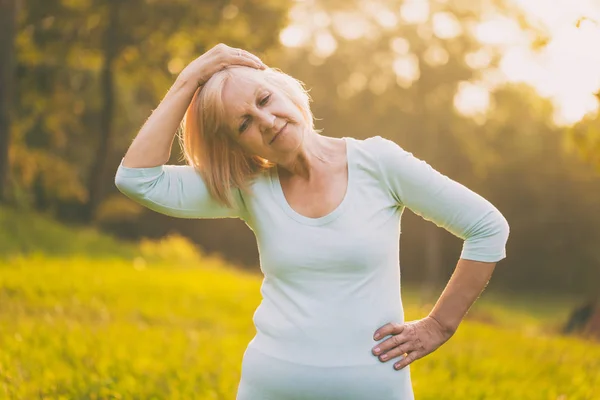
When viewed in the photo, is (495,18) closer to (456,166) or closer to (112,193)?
(456,166)

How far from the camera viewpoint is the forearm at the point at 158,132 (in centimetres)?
257

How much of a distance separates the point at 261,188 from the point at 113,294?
6.96 metres

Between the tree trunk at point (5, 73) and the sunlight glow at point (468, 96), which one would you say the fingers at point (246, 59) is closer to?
the tree trunk at point (5, 73)

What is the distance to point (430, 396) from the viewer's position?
189 inches

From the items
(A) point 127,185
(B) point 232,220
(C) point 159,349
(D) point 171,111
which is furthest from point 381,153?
(B) point 232,220

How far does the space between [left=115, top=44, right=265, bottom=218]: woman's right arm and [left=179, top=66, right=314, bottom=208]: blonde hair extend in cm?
3

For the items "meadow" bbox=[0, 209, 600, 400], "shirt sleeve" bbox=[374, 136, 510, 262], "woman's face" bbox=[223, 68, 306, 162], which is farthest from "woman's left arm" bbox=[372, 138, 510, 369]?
"meadow" bbox=[0, 209, 600, 400]

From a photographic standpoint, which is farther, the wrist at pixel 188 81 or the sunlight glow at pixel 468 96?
the sunlight glow at pixel 468 96

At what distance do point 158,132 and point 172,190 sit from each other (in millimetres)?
206

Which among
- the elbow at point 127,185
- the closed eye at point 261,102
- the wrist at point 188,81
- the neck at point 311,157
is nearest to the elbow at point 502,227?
the neck at point 311,157

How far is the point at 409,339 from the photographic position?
246 centimetres

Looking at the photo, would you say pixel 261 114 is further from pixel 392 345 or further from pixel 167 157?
pixel 392 345

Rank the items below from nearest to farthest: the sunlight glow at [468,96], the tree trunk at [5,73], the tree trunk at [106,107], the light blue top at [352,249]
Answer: the light blue top at [352,249] < the tree trunk at [5,73] < the tree trunk at [106,107] < the sunlight glow at [468,96]

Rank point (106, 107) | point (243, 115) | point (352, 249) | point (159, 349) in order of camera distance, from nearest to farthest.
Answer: point (352, 249), point (243, 115), point (159, 349), point (106, 107)
